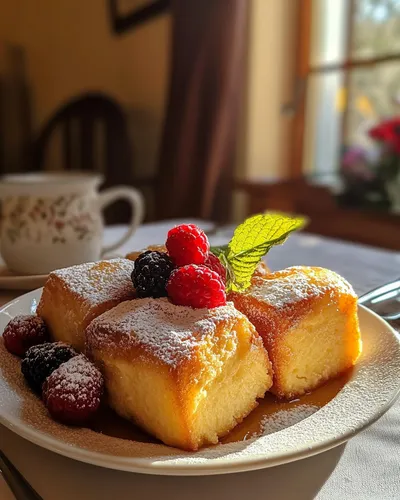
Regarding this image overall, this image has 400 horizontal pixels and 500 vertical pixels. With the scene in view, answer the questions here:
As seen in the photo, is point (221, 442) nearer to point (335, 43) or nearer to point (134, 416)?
point (134, 416)

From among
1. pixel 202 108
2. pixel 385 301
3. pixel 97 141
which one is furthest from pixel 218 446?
pixel 97 141

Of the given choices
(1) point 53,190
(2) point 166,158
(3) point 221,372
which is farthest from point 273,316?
(2) point 166,158

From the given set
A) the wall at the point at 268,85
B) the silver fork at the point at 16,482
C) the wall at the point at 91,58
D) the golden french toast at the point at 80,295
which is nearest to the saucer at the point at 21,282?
the golden french toast at the point at 80,295

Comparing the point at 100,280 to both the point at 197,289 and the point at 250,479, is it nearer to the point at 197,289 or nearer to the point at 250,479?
the point at 197,289

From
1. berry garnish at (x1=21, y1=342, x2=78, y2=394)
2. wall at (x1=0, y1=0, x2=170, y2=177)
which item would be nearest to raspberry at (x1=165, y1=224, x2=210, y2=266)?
berry garnish at (x1=21, y1=342, x2=78, y2=394)

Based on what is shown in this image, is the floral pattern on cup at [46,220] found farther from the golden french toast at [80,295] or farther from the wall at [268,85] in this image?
the wall at [268,85]

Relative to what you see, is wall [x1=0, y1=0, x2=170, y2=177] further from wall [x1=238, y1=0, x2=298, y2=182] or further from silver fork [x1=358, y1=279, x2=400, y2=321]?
silver fork [x1=358, y1=279, x2=400, y2=321]
